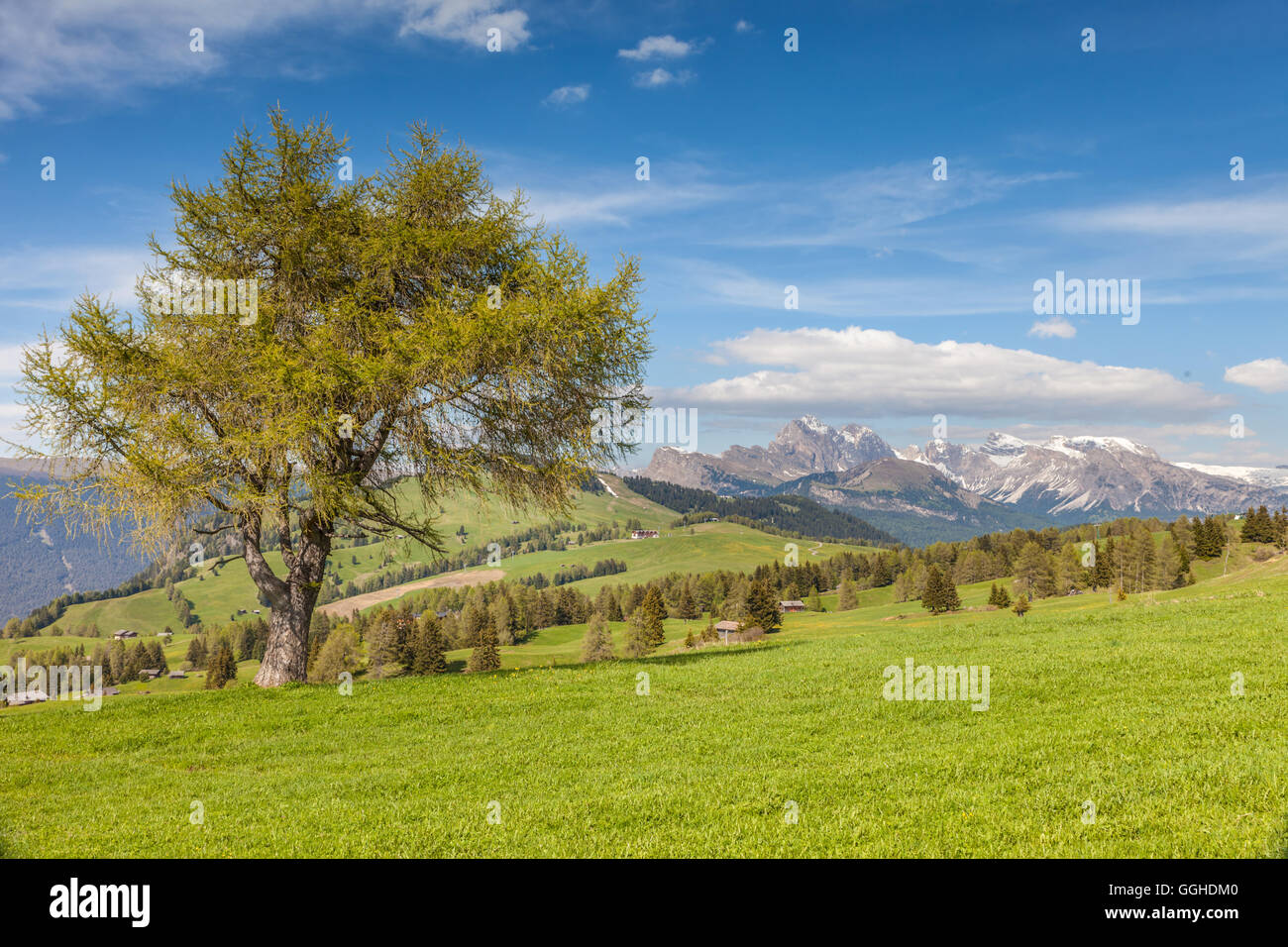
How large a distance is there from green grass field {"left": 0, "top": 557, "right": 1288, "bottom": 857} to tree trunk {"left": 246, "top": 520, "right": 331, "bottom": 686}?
1.36 metres

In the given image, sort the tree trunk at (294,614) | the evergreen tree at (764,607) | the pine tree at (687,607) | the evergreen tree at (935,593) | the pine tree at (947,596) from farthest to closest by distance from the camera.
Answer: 1. the pine tree at (687,607)
2. the evergreen tree at (935,593)
3. the pine tree at (947,596)
4. the evergreen tree at (764,607)
5. the tree trunk at (294,614)

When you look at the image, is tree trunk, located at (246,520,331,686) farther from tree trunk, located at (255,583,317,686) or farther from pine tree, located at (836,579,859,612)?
pine tree, located at (836,579,859,612)

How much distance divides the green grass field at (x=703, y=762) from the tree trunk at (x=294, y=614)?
1357 mm

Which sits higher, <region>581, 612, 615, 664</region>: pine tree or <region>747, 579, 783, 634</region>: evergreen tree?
<region>747, 579, 783, 634</region>: evergreen tree

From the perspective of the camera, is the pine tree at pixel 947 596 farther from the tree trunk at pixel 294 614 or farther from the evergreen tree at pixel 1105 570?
the tree trunk at pixel 294 614

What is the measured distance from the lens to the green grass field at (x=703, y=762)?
30.4 ft

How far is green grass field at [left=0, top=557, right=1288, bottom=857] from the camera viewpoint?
9.26m

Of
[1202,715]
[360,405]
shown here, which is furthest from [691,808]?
[360,405]

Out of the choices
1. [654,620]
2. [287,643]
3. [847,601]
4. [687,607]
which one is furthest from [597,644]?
[287,643]

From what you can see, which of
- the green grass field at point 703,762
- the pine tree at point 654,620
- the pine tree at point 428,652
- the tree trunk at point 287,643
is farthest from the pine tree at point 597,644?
the green grass field at point 703,762

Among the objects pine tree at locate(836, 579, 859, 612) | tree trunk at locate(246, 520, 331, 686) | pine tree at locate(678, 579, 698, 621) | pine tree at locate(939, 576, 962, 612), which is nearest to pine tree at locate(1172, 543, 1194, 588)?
pine tree at locate(939, 576, 962, 612)

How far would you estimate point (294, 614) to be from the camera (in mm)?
23484

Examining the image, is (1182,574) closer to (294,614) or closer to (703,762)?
(703,762)
